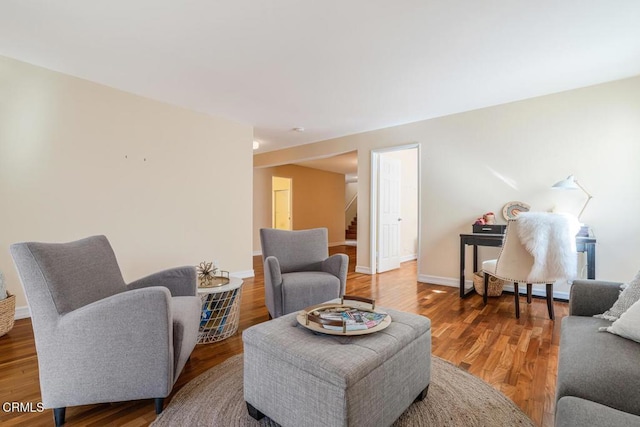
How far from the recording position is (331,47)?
247cm

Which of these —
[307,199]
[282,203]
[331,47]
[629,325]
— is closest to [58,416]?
[629,325]

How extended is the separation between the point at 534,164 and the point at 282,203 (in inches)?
240

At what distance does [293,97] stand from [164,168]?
5.96 feet

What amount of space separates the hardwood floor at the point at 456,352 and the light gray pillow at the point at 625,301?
549 mm

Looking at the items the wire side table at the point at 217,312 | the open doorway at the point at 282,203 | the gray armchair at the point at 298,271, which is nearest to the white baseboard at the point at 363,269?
the gray armchair at the point at 298,271

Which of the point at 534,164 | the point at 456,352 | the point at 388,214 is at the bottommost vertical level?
the point at 456,352

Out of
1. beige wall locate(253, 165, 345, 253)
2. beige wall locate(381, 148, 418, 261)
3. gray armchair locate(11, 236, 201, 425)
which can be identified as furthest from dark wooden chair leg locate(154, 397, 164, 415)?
beige wall locate(381, 148, 418, 261)

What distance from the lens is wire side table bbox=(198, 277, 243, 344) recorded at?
2295mm

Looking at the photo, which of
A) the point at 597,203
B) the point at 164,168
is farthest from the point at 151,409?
the point at 597,203

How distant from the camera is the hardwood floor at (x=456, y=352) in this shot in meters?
1.49

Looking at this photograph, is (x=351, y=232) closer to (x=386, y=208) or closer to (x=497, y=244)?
(x=386, y=208)

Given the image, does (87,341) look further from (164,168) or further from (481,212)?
(481,212)

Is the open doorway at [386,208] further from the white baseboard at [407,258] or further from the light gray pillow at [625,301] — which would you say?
the light gray pillow at [625,301]

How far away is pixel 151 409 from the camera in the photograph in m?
1.51
